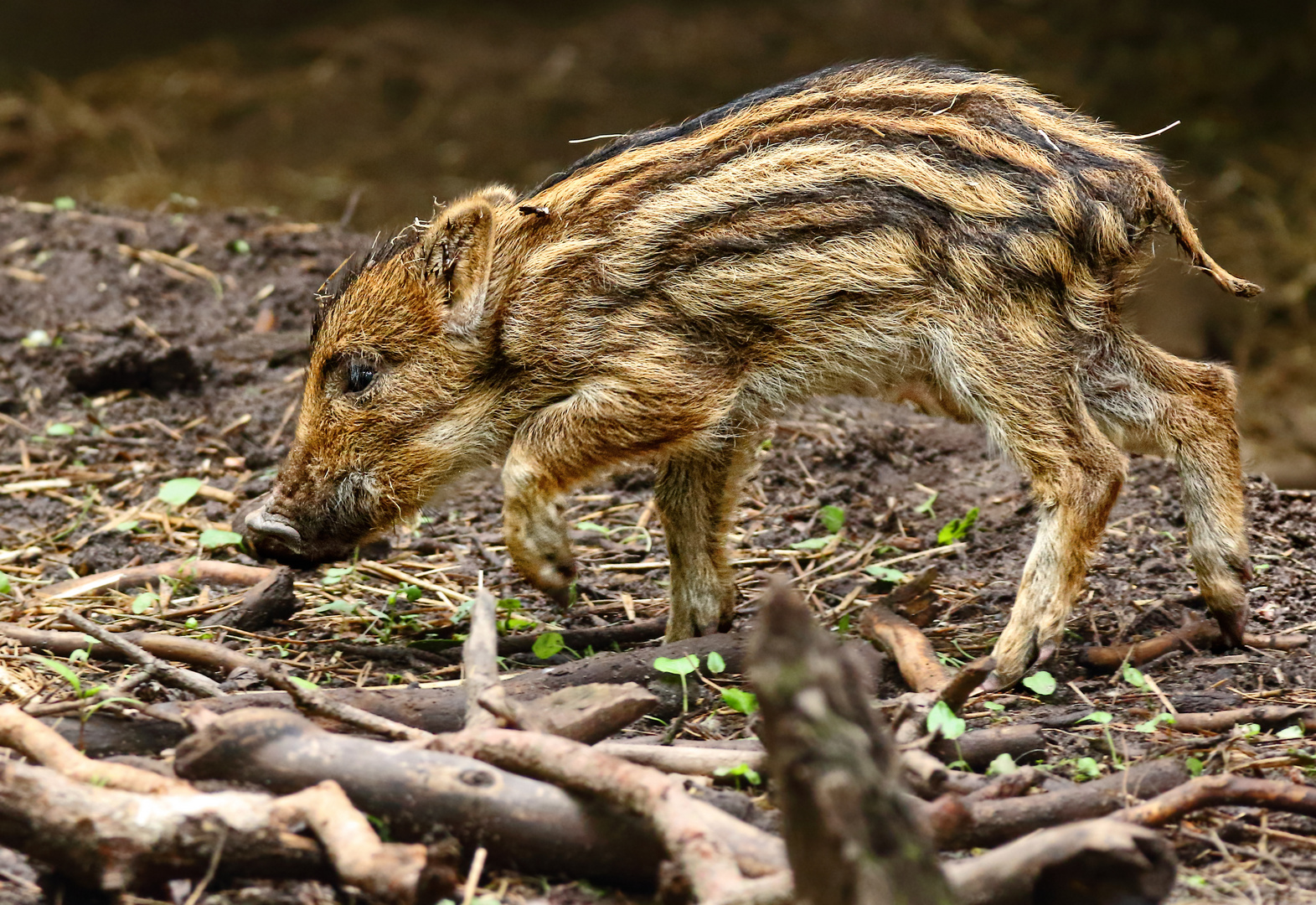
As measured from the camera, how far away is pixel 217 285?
270 inches

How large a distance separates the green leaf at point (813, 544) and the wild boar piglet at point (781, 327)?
0.69 meters

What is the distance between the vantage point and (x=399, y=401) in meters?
4.50

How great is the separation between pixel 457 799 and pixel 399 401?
2004mm

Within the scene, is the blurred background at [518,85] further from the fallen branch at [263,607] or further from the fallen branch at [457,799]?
the fallen branch at [457,799]

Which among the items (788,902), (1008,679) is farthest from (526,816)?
(1008,679)

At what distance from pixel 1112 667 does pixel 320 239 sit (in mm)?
4827

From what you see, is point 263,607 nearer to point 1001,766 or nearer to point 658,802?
point 658,802

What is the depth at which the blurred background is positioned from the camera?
401 inches

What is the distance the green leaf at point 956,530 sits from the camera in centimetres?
528

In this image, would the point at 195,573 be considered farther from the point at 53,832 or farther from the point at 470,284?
the point at 53,832

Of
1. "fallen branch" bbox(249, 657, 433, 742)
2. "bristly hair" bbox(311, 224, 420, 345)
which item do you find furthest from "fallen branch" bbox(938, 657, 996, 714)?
"bristly hair" bbox(311, 224, 420, 345)

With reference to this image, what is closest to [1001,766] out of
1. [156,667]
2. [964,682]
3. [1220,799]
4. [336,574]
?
[964,682]

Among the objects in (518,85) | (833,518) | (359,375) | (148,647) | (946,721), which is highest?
(518,85)

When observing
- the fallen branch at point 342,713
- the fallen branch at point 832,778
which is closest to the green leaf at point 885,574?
the fallen branch at point 342,713
